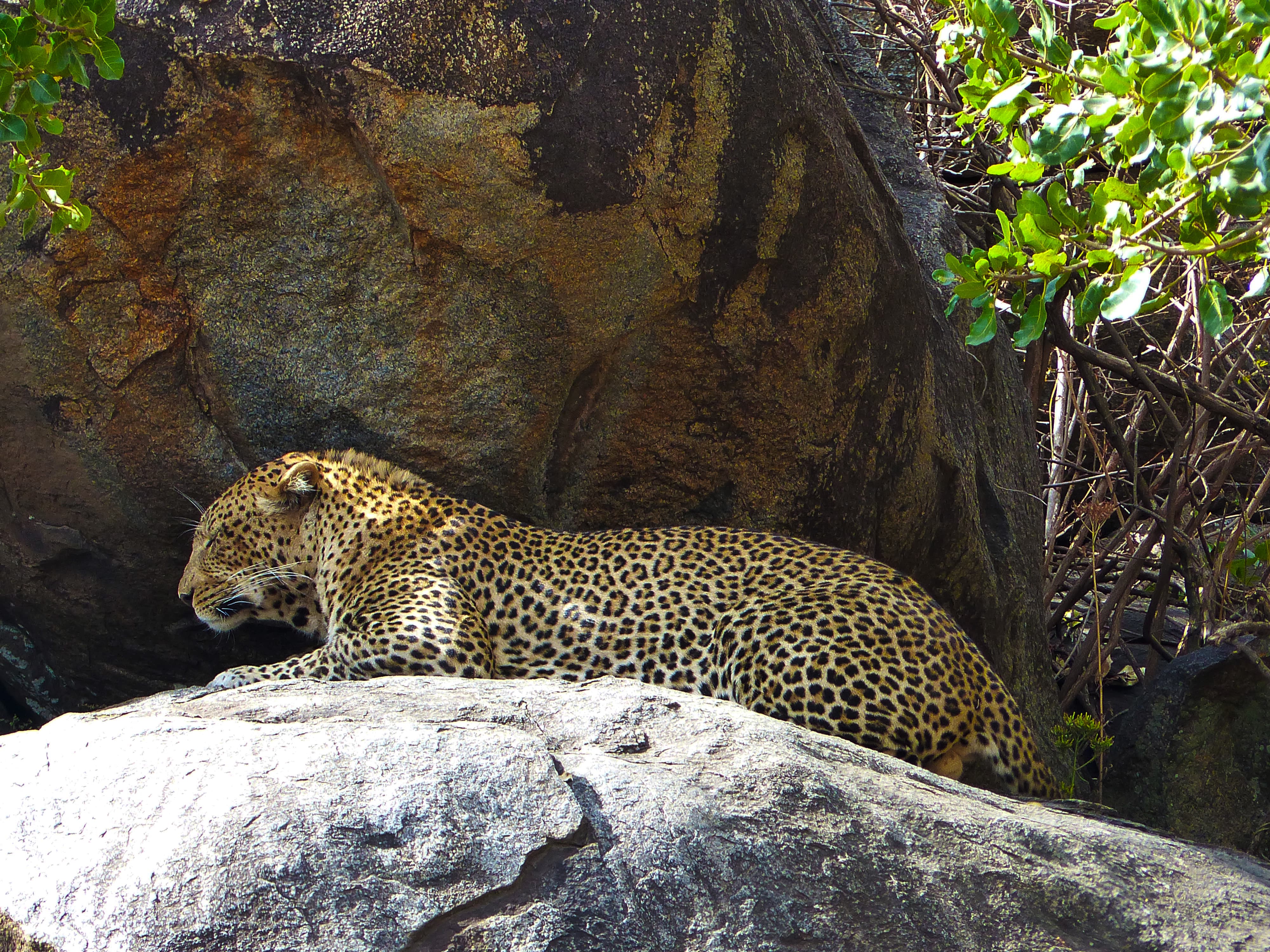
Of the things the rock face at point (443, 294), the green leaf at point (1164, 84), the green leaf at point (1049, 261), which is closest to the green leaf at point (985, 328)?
the green leaf at point (1049, 261)

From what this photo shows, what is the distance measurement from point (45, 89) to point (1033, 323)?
3.19 m

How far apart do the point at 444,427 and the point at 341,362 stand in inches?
22.4

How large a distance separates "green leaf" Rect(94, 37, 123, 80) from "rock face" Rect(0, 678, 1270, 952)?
81.9 inches

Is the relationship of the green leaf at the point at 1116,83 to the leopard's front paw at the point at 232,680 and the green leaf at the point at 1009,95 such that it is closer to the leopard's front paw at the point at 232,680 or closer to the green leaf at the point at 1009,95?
the green leaf at the point at 1009,95

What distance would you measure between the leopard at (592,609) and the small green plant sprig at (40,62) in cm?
197

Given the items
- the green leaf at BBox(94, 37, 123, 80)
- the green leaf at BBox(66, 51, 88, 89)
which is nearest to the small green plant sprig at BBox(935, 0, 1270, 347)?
the green leaf at BBox(94, 37, 123, 80)

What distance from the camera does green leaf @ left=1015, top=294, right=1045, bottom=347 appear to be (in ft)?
12.9

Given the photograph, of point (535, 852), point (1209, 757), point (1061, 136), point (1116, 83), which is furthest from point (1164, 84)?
point (1209, 757)

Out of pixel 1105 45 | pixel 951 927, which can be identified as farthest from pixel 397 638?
pixel 1105 45

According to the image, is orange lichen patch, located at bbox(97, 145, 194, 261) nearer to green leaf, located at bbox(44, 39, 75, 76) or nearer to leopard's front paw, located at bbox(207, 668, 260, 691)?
green leaf, located at bbox(44, 39, 75, 76)

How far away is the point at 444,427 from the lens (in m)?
6.05

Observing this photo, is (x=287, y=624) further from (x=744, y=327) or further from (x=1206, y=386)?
(x=1206, y=386)

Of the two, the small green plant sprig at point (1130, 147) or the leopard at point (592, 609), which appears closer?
the small green plant sprig at point (1130, 147)

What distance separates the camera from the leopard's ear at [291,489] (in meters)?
5.97
